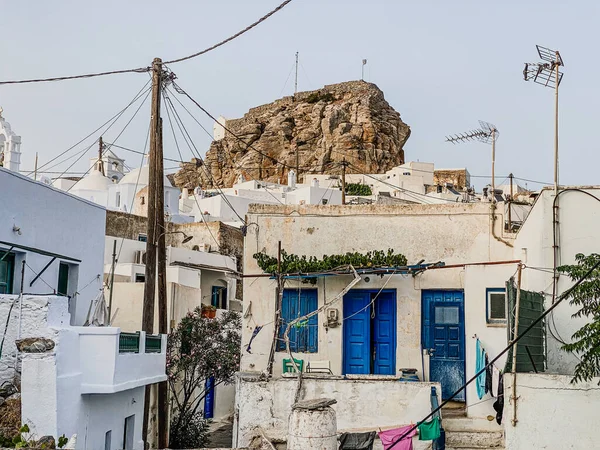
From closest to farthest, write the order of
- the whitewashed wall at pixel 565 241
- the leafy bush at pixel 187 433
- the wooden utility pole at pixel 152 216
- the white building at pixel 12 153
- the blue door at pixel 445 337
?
1. the whitewashed wall at pixel 565 241
2. the blue door at pixel 445 337
3. the wooden utility pole at pixel 152 216
4. the leafy bush at pixel 187 433
5. the white building at pixel 12 153

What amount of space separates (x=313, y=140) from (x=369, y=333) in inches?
2873

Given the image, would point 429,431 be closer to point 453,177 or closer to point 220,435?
point 220,435

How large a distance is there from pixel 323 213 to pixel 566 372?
6660 mm

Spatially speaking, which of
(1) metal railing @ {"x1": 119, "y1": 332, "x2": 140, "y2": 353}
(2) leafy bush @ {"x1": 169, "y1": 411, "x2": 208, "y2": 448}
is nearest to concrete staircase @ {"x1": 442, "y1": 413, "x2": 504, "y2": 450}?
(1) metal railing @ {"x1": 119, "y1": 332, "x2": 140, "y2": 353}

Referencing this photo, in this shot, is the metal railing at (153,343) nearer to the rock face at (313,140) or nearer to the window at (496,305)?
the window at (496,305)

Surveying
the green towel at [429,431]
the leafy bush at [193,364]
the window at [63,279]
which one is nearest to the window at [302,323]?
the green towel at [429,431]

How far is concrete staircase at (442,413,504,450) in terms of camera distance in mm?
14422

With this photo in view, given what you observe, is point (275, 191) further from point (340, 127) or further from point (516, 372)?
point (516, 372)

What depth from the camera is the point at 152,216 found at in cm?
1762

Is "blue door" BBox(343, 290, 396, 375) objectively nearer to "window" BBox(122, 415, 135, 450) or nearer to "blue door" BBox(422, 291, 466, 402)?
"blue door" BBox(422, 291, 466, 402)

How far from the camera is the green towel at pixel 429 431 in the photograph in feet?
44.3

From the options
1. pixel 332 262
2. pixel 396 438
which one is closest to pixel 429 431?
pixel 396 438

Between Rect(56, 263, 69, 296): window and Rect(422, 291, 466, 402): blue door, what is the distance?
8.00m

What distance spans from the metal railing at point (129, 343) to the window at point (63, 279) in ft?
10.1
